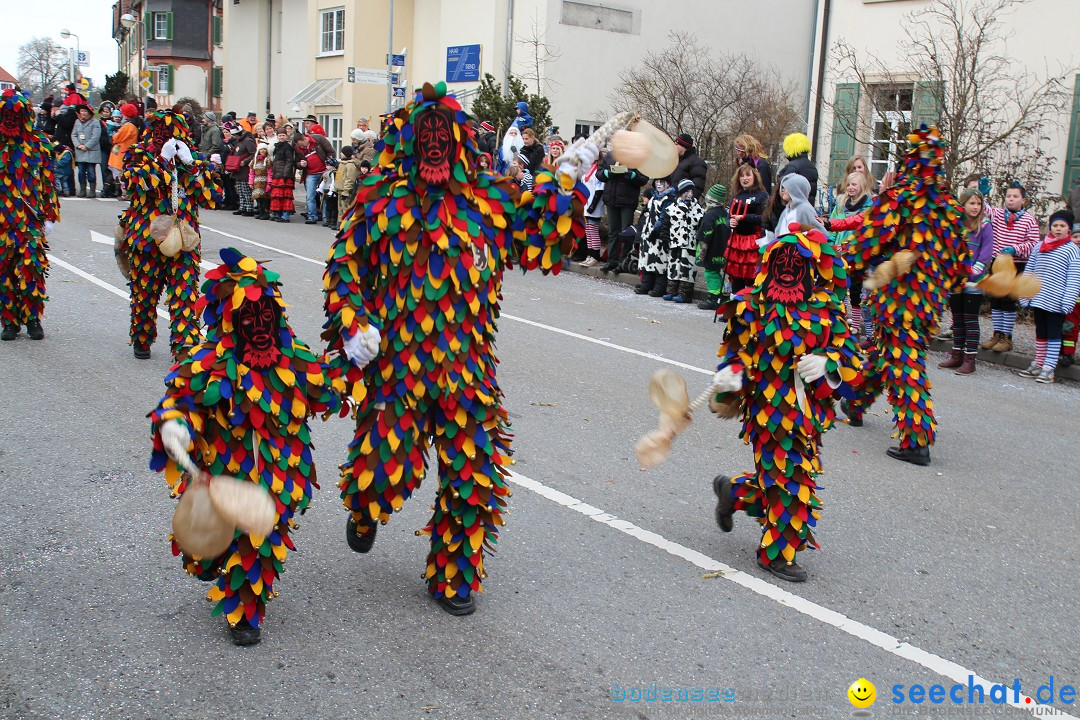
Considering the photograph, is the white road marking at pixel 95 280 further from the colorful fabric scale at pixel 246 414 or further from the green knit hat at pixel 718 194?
the colorful fabric scale at pixel 246 414

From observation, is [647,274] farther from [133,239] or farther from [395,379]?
[395,379]

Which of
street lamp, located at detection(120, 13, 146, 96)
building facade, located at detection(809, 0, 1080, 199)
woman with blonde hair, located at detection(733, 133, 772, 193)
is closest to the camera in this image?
woman with blonde hair, located at detection(733, 133, 772, 193)

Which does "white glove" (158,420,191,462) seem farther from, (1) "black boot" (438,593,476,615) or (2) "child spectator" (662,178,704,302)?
(2) "child spectator" (662,178,704,302)

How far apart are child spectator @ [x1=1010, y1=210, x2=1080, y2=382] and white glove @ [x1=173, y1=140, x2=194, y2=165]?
293 inches

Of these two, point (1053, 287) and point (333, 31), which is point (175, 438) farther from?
point (333, 31)

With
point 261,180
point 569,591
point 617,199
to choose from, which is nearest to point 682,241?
point 617,199

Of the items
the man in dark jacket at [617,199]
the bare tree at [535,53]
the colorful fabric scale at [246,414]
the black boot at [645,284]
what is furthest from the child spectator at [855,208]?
the bare tree at [535,53]

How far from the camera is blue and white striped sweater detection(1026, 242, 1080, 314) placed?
9727 millimetres

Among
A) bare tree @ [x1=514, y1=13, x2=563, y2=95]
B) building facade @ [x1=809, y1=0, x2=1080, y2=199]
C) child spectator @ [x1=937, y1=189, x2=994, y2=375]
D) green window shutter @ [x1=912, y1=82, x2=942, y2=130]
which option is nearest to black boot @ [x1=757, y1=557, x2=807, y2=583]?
child spectator @ [x1=937, y1=189, x2=994, y2=375]

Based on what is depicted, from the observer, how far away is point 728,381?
4.75 m

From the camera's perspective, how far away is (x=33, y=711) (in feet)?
11.4

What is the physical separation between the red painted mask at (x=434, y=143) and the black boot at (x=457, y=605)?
1669 mm

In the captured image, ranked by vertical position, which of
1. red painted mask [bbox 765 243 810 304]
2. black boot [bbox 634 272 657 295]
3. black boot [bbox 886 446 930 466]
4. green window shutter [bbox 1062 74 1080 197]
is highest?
green window shutter [bbox 1062 74 1080 197]

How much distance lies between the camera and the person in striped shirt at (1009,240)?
1048 centimetres
